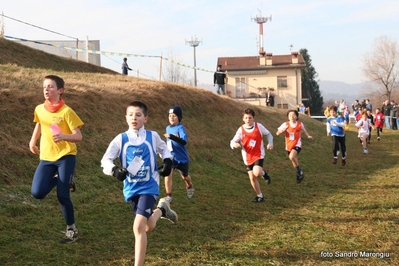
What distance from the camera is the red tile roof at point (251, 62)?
67.8 meters

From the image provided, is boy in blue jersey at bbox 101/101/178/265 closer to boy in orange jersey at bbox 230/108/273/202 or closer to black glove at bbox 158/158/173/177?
black glove at bbox 158/158/173/177

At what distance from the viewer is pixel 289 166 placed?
17125 millimetres

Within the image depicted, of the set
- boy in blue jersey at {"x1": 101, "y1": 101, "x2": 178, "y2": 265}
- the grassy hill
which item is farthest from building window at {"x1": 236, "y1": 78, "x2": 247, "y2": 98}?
boy in blue jersey at {"x1": 101, "y1": 101, "x2": 178, "y2": 265}

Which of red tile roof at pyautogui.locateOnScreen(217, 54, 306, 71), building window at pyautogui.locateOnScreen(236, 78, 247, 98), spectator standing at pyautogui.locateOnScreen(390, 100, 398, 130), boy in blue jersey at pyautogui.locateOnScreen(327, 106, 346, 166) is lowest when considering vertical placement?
boy in blue jersey at pyautogui.locateOnScreen(327, 106, 346, 166)

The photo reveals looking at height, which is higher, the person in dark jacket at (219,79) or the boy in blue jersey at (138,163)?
the person in dark jacket at (219,79)

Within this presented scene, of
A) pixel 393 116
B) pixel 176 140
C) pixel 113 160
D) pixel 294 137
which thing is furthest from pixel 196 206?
pixel 393 116

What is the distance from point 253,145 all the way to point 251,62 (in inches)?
2466

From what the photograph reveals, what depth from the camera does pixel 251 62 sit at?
235 ft

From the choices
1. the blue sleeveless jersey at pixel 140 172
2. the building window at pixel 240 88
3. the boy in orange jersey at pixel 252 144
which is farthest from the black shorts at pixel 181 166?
the building window at pixel 240 88

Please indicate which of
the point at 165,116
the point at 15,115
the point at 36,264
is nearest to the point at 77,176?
the point at 15,115

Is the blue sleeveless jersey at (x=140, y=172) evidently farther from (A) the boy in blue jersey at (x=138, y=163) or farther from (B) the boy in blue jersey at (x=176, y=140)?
(B) the boy in blue jersey at (x=176, y=140)

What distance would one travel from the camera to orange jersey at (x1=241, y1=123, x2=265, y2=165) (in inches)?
397

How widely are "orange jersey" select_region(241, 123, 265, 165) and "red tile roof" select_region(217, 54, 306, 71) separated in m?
58.2

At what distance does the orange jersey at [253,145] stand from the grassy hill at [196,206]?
93cm
